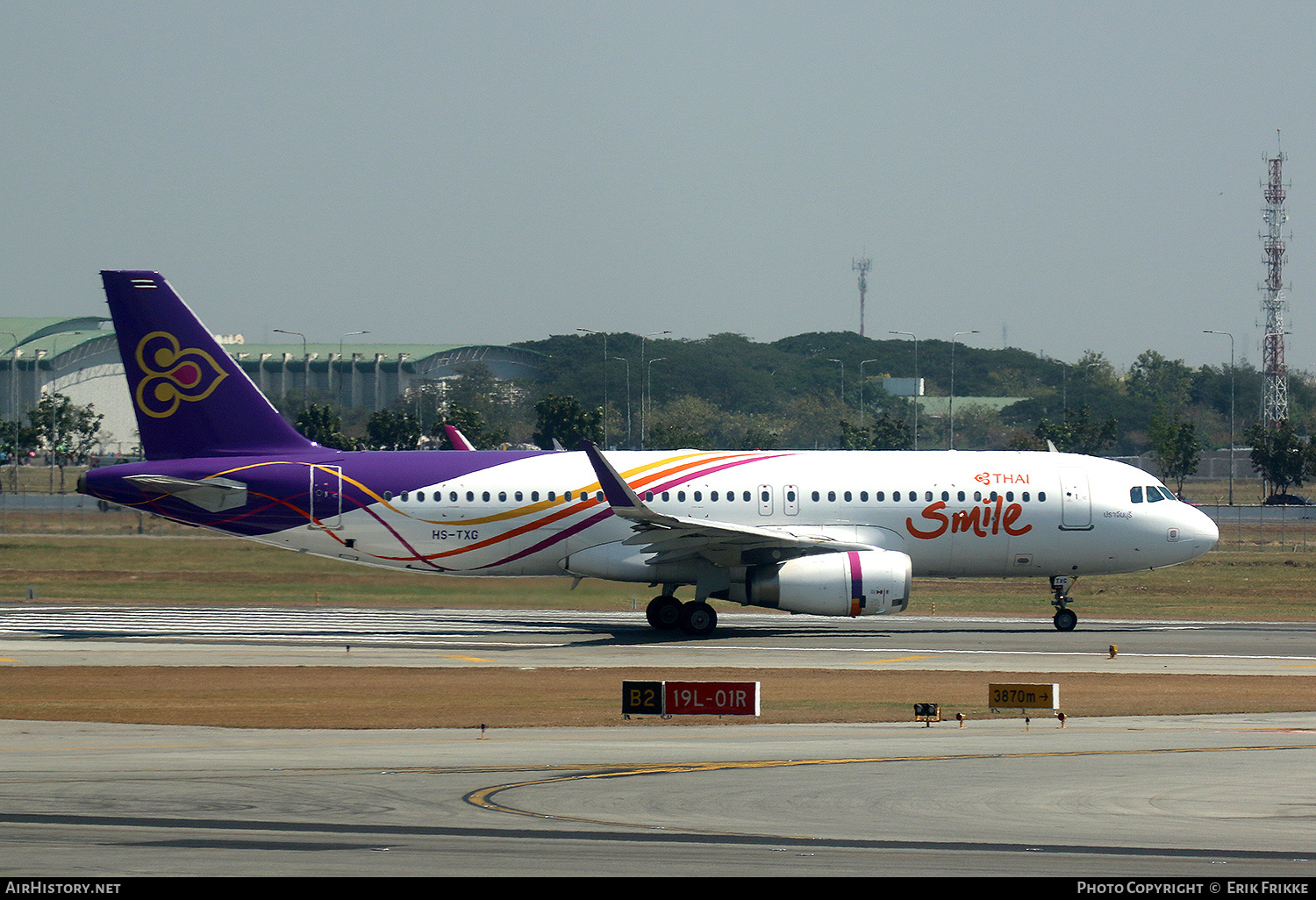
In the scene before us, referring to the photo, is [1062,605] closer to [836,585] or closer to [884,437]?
[836,585]

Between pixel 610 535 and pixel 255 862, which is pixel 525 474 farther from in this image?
pixel 255 862

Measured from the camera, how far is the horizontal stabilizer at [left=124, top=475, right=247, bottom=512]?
3506 cm

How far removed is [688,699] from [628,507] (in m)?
11.3

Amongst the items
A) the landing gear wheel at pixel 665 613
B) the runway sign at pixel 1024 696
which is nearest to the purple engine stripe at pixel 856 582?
the landing gear wheel at pixel 665 613

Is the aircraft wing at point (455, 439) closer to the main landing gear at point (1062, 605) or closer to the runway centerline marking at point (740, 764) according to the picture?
the main landing gear at point (1062, 605)

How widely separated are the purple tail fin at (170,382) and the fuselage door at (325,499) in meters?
1.46

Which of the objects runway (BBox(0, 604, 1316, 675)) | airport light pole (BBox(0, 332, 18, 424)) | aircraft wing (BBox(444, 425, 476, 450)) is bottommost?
runway (BBox(0, 604, 1316, 675))

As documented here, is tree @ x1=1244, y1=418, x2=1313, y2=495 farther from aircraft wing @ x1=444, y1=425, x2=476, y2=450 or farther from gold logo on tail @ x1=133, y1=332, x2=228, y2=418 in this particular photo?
gold logo on tail @ x1=133, y1=332, x2=228, y2=418

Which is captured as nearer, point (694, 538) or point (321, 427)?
point (694, 538)

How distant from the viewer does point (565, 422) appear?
331 ft

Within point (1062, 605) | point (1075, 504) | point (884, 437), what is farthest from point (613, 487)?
point (884, 437)

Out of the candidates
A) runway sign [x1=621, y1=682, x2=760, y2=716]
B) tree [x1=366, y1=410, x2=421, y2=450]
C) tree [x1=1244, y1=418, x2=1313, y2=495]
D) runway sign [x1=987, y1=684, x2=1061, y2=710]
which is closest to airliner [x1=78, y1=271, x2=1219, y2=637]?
runway sign [x1=987, y1=684, x2=1061, y2=710]

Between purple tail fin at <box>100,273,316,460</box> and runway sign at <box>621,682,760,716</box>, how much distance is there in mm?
16880
